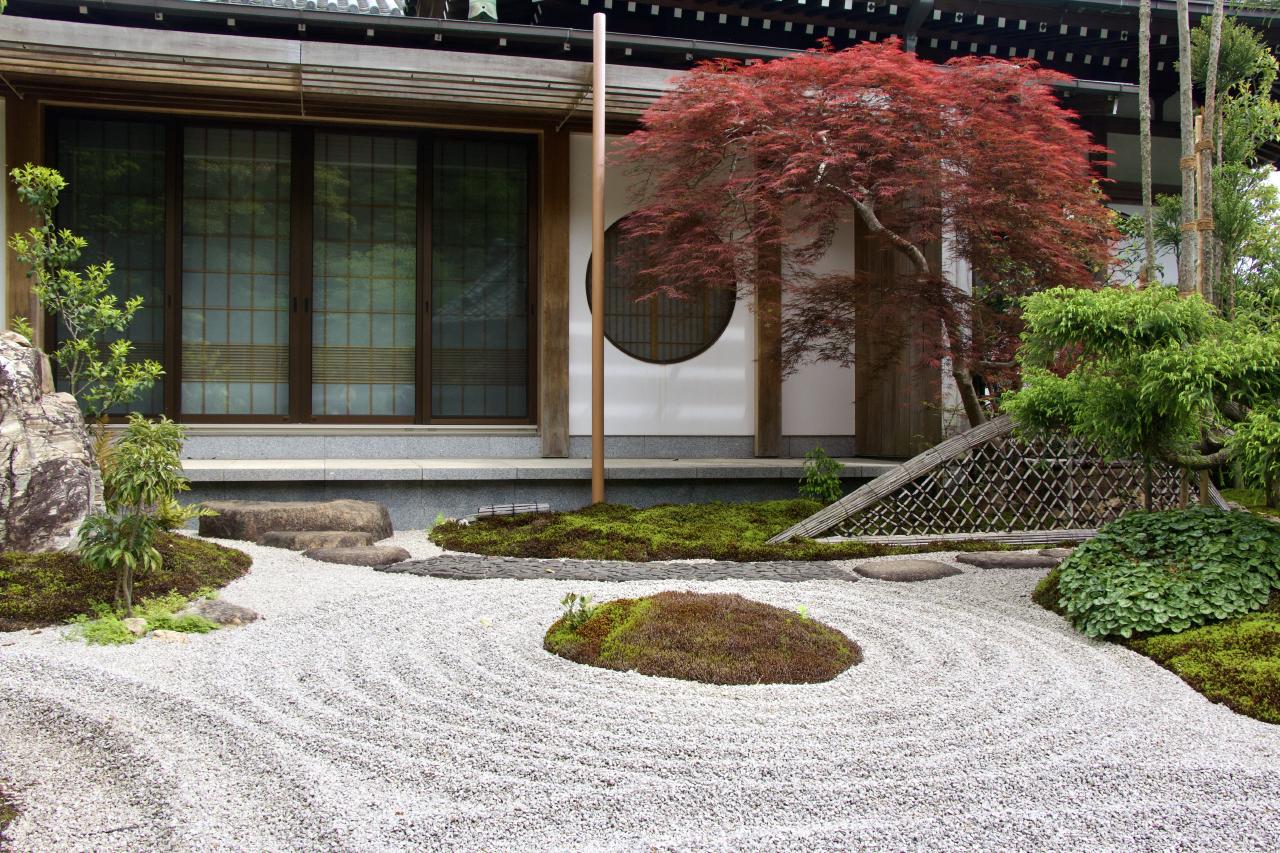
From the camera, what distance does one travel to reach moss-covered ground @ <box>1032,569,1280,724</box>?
3.22 m

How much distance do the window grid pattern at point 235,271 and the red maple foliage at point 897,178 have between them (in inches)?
138

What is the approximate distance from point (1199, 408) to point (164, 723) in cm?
418

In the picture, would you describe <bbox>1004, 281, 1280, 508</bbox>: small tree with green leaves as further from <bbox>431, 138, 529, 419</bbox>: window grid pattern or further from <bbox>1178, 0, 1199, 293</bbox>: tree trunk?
<bbox>431, 138, 529, 419</bbox>: window grid pattern

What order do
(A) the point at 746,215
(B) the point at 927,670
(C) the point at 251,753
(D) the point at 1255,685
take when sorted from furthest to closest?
(A) the point at 746,215, (B) the point at 927,670, (D) the point at 1255,685, (C) the point at 251,753

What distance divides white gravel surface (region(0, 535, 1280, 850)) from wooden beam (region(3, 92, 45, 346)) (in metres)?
5.13

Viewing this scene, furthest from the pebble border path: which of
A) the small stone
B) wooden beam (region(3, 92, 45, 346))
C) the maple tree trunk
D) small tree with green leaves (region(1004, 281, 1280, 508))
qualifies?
wooden beam (region(3, 92, 45, 346))

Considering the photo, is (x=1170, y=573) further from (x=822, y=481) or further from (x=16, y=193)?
(x=16, y=193)

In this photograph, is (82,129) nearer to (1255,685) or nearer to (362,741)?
(362,741)

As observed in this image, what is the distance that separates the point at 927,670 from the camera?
11.8ft

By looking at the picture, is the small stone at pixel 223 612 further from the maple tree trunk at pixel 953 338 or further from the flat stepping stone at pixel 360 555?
the maple tree trunk at pixel 953 338

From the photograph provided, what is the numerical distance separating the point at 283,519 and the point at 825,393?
17.5 feet

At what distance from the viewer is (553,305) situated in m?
8.85

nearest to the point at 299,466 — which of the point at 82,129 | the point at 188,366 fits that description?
the point at 188,366

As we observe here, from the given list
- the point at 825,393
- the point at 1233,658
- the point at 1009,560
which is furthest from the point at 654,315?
the point at 1233,658
